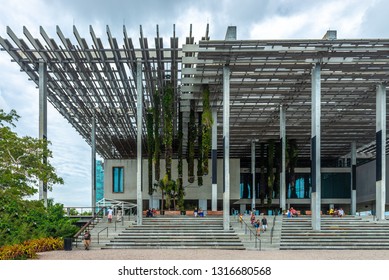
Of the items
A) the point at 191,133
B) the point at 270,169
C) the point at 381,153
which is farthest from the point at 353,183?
the point at 191,133

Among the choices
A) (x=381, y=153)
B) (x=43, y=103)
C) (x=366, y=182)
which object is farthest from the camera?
(x=366, y=182)

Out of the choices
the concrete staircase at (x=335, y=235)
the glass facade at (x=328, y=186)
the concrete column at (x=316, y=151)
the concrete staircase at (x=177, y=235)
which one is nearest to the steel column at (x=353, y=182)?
the glass facade at (x=328, y=186)

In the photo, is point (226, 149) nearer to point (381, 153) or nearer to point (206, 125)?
point (206, 125)

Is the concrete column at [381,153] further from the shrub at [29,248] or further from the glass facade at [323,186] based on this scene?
the glass facade at [323,186]

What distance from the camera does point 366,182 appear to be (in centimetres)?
5850

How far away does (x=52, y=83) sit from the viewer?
39.2 m

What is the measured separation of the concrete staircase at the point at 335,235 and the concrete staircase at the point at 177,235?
325 cm

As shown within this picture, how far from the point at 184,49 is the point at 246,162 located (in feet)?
150

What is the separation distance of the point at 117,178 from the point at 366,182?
2961 cm

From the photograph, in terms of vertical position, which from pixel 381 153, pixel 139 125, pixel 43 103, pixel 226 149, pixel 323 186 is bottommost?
pixel 323 186

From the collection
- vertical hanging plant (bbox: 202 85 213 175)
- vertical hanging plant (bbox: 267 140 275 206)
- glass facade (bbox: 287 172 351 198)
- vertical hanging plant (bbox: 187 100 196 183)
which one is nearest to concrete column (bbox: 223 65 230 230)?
vertical hanging plant (bbox: 202 85 213 175)

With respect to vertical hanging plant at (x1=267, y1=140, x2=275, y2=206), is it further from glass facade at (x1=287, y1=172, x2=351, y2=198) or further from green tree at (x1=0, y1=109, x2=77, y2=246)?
green tree at (x1=0, y1=109, x2=77, y2=246)

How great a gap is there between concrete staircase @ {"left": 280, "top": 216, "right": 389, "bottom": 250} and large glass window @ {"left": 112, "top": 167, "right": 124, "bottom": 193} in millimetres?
24406

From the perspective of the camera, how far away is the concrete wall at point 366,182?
56.2m
